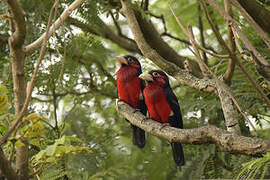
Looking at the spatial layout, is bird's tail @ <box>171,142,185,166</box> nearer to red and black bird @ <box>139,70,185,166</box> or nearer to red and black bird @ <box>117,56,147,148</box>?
red and black bird @ <box>139,70,185,166</box>

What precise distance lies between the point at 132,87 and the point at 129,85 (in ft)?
0.13

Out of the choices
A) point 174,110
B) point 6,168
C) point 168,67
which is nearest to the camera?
point 6,168

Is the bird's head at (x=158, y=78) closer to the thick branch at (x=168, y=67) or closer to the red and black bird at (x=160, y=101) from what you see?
the red and black bird at (x=160, y=101)

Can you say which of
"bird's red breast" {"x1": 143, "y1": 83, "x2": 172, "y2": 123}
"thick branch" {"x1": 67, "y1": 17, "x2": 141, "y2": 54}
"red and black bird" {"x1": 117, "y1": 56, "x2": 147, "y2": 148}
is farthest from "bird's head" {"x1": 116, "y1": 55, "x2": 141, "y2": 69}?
"thick branch" {"x1": 67, "y1": 17, "x2": 141, "y2": 54}

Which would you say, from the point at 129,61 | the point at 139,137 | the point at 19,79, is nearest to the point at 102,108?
the point at 129,61

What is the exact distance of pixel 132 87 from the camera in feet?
10.7

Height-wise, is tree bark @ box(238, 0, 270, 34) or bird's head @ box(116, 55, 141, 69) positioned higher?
tree bark @ box(238, 0, 270, 34)

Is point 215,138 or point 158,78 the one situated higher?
point 158,78

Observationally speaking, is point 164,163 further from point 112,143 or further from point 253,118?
point 253,118

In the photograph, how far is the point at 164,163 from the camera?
366 cm

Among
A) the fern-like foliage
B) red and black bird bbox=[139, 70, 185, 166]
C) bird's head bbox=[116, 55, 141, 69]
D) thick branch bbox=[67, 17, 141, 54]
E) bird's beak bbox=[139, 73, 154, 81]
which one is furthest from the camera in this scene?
thick branch bbox=[67, 17, 141, 54]

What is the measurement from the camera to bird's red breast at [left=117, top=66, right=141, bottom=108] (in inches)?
126

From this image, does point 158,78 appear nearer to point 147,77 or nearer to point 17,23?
point 147,77

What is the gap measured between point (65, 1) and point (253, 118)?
1940 mm
